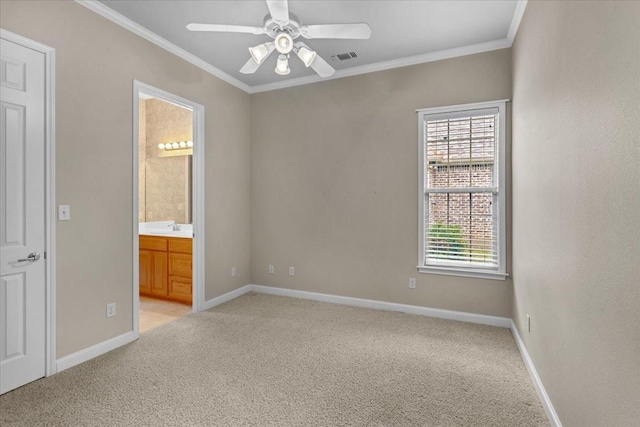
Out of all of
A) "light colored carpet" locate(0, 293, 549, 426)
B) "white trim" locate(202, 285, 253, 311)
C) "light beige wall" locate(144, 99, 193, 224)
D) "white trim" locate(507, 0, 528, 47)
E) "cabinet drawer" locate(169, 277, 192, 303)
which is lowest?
"light colored carpet" locate(0, 293, 549, 426)

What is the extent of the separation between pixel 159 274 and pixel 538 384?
163 inches

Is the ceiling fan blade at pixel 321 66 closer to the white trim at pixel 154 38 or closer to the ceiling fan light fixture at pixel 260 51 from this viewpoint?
the ceiling fan light fixture at pixel 260 51

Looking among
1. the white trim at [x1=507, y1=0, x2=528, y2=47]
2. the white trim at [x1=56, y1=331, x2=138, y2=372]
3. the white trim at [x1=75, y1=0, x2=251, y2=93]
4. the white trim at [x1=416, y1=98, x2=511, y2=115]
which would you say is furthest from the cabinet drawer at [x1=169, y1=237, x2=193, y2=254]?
the white trim at [x1=507, y1=0, x2=528, y2=47]

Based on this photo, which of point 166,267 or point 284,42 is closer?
point 284,42

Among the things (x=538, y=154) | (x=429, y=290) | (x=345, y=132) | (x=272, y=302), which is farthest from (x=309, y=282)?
(x=538, y=154)

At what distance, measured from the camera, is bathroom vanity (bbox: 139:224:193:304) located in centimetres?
413

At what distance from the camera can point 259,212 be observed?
15.1 ft

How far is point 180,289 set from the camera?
4203mm

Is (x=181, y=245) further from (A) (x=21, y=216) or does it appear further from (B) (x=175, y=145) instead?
(A) (x=21, y=216)

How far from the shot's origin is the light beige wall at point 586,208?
111 cm

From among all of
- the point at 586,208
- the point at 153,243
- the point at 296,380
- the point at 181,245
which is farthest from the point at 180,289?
the point at 586,208

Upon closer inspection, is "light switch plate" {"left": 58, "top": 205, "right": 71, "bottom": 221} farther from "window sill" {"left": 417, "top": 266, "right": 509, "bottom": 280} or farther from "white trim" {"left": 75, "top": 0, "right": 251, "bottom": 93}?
"window sill" {"left": 417, "top": 266, "right": 509, "bottom": 280}

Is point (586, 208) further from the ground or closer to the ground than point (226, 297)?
further from the ground

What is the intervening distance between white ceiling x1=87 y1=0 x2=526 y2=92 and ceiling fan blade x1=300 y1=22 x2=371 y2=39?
0.43 m
